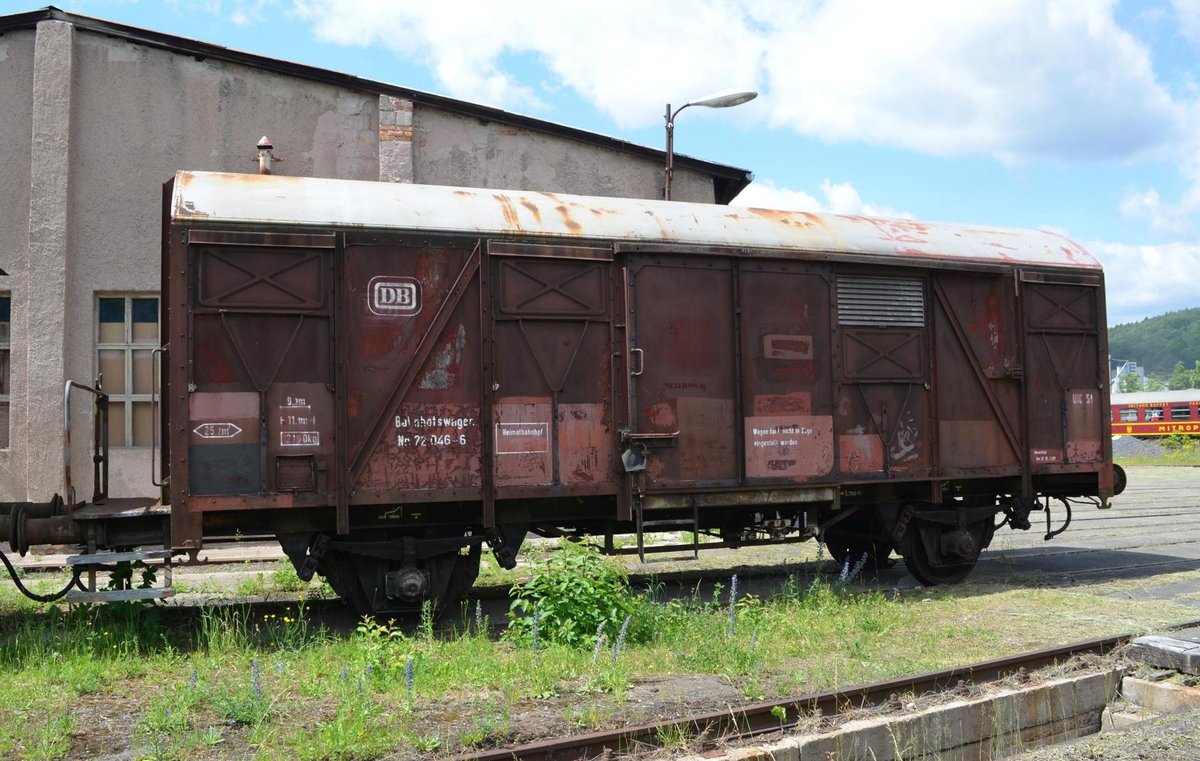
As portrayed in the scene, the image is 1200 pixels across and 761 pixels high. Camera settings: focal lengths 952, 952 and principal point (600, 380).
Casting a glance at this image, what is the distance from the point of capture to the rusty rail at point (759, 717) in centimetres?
501

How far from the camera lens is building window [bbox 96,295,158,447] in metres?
13.9

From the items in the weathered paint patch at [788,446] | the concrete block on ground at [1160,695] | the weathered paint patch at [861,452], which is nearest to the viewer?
the concrete block on ground at [1160,695]

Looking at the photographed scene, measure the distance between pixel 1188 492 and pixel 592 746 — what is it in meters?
22.5

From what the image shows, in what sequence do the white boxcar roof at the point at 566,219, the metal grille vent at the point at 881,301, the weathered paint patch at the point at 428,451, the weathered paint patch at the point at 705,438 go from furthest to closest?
the metal grille vent at the point at 881,301
the weathered paint patch at the point at 705,438
the weathered paint patch at the point at 428,451
the white boxcar roof at the point at 566,219

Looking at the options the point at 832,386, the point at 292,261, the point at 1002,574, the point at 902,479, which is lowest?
the point at 1002,574

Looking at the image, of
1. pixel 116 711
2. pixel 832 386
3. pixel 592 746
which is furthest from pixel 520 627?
pixel 832 386

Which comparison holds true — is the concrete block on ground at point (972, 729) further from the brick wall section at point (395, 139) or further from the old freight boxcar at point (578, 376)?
the brick wall section at point (395, 139)

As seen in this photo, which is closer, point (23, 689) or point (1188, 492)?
point (23, 689)

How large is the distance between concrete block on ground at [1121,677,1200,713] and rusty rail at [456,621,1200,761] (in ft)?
1.62

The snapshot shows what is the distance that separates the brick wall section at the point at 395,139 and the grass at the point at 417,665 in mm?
8362

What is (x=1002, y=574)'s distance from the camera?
36.1 feet

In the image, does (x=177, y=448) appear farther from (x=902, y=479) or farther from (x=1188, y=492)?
(x=1188, y=492)

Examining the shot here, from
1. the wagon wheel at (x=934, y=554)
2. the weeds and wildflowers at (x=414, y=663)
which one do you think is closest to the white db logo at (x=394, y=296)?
the weeds and wildflowers at (x=414, y=663)

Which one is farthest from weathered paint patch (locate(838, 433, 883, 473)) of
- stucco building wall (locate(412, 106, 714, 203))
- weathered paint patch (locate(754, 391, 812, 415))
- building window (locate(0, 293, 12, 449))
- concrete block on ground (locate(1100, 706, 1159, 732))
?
building window (locate(0, 293, 12, 449))
